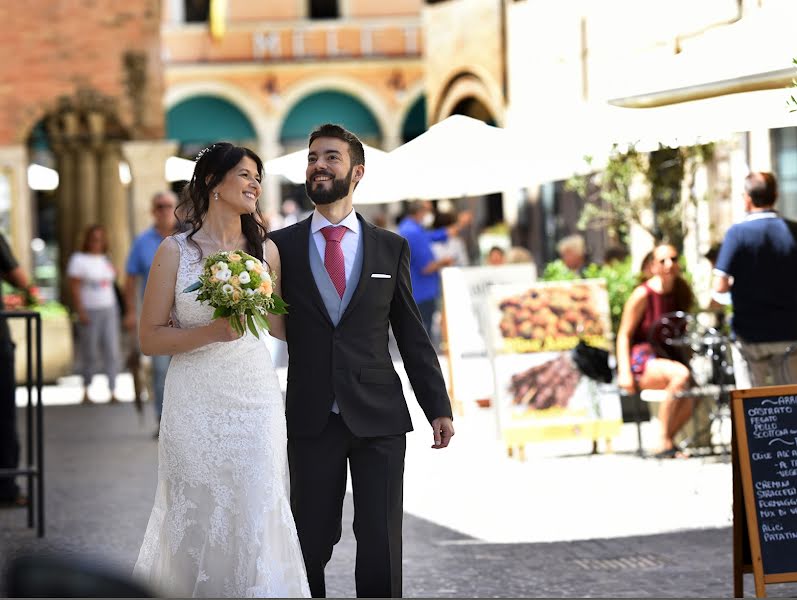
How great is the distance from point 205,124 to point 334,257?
39065 mm

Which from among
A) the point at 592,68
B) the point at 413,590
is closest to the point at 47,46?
the point at 592,68

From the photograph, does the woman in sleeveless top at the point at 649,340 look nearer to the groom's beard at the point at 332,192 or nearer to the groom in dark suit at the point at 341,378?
the groom in dark suit at the point at 341,378

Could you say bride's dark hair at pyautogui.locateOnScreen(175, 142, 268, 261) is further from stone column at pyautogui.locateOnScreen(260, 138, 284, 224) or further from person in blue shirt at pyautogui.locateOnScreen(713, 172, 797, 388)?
stone column at pyautogui.locateOnScreen(260, 138, 284, 224)

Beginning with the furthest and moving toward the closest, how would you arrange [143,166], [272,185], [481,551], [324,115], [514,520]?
[324,115]
[272,185]
[143,166]
[514,520]
[481,551]

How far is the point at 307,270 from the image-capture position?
5934 mm

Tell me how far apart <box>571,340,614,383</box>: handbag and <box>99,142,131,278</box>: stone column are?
15.2 metres

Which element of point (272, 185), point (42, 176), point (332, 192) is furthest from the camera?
point (272, 185)

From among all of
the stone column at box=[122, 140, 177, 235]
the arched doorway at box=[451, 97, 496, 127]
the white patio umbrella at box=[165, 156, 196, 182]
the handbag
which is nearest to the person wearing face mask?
the handbag

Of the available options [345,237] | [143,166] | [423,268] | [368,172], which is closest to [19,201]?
[143,166]

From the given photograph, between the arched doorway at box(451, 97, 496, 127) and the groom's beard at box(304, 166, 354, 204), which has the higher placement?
the arched doorway at box(451, 97, 496, 127)

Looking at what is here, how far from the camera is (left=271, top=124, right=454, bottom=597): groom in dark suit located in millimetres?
5871

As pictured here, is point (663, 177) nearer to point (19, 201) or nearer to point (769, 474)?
point (769, 474)

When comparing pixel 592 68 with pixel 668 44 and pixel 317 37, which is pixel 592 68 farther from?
pixel 317 37

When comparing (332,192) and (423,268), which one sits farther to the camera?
(423,268)
